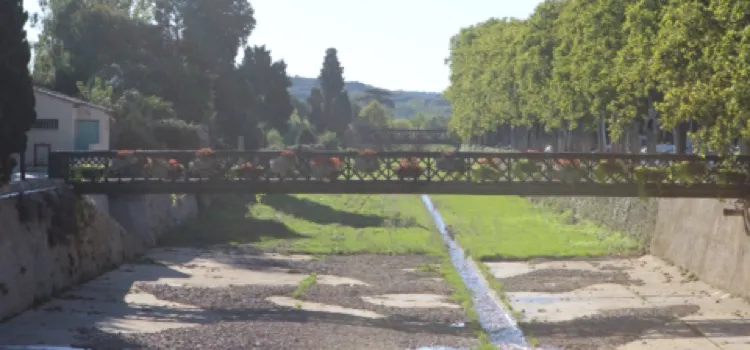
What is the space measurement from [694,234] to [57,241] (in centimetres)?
2534

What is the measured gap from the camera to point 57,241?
132 ft

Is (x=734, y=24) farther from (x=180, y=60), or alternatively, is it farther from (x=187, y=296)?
(x=180, y=60)

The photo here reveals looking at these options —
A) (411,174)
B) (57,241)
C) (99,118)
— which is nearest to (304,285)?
(411,174)

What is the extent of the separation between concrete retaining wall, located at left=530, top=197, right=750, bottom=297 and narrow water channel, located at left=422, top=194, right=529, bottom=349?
8303 millimetres

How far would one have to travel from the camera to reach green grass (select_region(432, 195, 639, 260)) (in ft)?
192

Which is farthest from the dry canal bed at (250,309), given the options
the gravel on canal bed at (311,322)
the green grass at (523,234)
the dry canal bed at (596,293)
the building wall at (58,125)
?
the building wall at (58,125)

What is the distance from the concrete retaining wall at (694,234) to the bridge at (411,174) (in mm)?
2736

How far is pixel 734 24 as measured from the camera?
32500 mm

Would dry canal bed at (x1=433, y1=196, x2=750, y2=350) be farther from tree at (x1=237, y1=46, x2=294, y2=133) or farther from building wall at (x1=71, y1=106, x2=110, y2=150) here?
tree at (x1=237, y1=46, x2=294, y2=133)

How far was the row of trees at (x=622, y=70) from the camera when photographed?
3391cm

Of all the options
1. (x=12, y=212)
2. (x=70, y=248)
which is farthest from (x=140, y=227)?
(x=12, y=212)

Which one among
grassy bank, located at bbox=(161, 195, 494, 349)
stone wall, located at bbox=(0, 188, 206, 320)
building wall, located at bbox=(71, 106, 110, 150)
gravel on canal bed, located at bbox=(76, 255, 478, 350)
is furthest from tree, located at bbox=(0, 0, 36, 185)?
building wall, located at bbox=(71, 106, 110, 150)

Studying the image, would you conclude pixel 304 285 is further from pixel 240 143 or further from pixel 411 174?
pixel 240 143

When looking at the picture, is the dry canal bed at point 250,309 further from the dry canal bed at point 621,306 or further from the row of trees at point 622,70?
the row of trees at point 622,70
